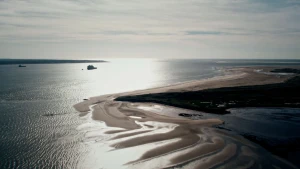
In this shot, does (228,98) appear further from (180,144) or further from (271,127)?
(180,144)

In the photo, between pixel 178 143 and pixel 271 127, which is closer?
pixel 178 143

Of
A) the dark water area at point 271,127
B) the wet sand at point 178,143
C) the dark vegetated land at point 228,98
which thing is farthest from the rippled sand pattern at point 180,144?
the dark vegetated land at point 228,98


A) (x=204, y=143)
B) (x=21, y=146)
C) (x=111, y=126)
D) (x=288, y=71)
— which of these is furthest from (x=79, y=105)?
(x=288, y=71)

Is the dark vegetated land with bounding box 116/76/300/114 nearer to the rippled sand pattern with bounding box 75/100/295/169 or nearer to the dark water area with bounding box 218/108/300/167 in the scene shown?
the dark water area with bounding box 218/108/300/167

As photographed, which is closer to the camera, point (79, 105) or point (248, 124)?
point (248, 124)

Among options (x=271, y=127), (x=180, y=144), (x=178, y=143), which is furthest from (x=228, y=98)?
(x=180, y=144)

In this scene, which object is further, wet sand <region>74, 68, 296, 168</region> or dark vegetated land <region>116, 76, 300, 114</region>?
dark vegetated land <region>116, 76, 300, 114</region>

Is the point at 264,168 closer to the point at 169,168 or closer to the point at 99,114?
the point at 169,168

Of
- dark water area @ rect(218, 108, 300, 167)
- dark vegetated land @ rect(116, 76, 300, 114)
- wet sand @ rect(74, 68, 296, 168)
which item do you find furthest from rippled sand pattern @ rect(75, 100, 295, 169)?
dark vegetated land @ rect(116, 76, 300, 114)
